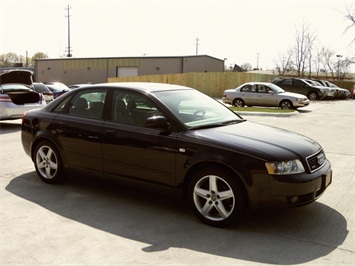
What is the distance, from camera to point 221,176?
13.3 ft

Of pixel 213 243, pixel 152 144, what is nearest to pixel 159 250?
pixel 213 243

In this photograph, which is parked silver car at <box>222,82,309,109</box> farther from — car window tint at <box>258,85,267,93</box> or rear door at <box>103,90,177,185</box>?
rear door at <box>103,90,177,185</box>

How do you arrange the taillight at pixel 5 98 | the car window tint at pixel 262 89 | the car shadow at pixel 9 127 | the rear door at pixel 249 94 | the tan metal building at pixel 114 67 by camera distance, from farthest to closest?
1. the tan metal building at pixel 114 67
2. the rear door at pixel 249 94
3. the car window tint at pixel 262 89
4. the taillight at pixel 5 98
5. the car shadow at pixel 9 127

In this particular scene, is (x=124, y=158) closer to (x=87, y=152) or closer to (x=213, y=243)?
(x=87, y=152)

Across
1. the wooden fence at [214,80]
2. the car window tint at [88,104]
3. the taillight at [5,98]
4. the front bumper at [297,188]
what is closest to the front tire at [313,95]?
the wooden fence at [214,80]

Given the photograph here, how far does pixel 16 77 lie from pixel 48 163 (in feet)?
31.6

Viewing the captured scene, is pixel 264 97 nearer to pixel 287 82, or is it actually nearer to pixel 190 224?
pixel 287 82

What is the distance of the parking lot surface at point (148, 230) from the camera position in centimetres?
346

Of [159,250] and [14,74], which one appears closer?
[159,250]

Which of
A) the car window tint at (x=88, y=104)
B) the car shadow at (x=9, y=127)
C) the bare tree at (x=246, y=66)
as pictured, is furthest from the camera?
the bare tree at (x=246, y=66)

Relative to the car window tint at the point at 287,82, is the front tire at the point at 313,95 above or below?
below

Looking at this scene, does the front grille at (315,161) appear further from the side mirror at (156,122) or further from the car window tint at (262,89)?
the car window tint at (262,89)

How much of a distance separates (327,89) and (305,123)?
58.6 feet

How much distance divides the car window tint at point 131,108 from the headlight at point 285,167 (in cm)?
147
